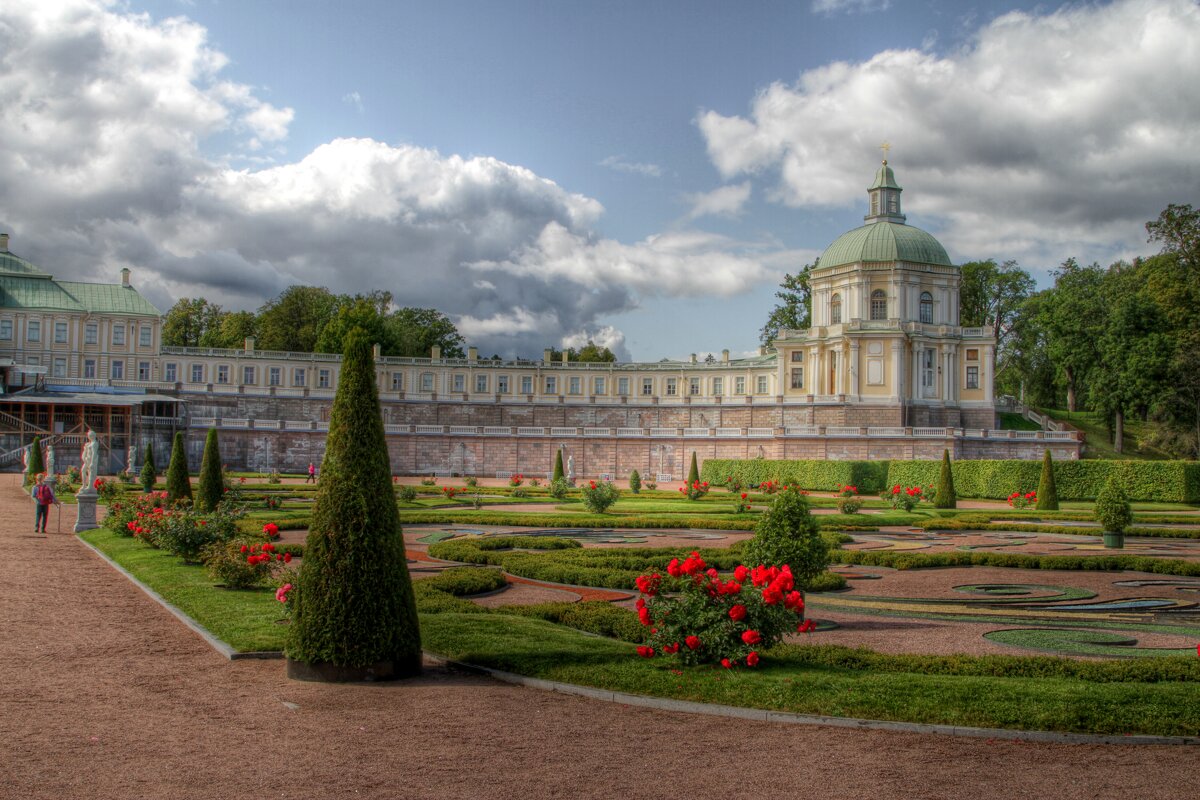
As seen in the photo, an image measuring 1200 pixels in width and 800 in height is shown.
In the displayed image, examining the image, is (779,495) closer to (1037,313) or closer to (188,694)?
(188,694)

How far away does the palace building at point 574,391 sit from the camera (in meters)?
64.4

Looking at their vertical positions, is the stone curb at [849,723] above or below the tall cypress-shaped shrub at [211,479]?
below

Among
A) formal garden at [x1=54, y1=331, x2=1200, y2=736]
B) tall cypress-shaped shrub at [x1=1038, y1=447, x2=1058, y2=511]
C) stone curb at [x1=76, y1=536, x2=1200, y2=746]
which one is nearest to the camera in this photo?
stone curb at [x1=76, y1=536, x2=1200, y2=746]

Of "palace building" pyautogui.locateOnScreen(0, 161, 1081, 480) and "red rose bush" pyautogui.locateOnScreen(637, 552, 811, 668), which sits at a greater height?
"palace building" pyautogui.locateOnScreen(0, 161, 1081, 480)

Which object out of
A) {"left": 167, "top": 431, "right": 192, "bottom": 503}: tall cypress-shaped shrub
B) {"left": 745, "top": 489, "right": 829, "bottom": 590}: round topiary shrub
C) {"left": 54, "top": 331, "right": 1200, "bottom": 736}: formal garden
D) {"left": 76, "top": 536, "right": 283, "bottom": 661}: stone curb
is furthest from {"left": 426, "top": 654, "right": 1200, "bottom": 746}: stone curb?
{"left": 167, "top": 431, "right": 192, "bottom": 503}: tall cypress-shaped shrub

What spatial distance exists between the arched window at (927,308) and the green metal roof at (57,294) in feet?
187

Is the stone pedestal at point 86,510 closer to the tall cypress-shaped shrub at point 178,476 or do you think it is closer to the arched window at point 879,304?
the tall cypress-shaped shrub at point 178,476

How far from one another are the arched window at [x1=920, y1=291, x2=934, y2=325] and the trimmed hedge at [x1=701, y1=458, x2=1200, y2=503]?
2554cm

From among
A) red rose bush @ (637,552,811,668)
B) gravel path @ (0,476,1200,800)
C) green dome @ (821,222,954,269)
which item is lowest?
gravel path @ (0,476,1200,800)

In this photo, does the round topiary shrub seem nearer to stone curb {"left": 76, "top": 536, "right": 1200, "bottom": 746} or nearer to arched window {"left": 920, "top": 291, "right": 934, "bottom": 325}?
stone curb {"left": 76, "top": 536, "right": 1200, "bottom": 746}

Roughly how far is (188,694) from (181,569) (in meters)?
9.15

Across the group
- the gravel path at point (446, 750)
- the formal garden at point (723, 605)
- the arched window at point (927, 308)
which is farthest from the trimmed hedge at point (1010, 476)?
the gravel path at point (446, 750)

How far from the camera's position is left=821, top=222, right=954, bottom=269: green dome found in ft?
243

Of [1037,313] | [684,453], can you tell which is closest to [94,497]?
[684,453]
